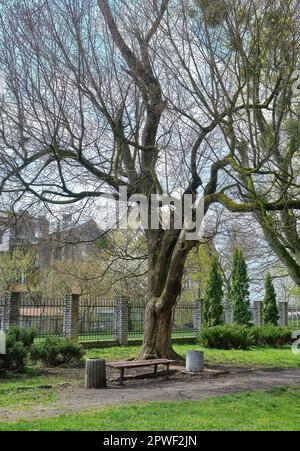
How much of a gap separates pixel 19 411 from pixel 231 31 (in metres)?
7.24

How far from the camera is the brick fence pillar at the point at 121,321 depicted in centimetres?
2252

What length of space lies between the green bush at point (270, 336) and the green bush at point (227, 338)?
183 cm

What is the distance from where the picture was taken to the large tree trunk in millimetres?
14164

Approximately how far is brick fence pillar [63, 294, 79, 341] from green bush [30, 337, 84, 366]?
17.1ft

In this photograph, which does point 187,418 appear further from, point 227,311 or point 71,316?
point 227,311

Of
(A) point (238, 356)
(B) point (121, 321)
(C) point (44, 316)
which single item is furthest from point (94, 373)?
(B) point (121, 321)

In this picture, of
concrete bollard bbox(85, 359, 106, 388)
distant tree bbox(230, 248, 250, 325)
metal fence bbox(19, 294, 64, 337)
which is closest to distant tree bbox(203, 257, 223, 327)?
distant tree bbox(230, 248, 250, 325)

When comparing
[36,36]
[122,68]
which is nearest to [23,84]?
[36,36]

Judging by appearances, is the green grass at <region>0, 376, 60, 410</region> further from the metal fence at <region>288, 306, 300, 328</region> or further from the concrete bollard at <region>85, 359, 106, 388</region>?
the metal fence at <region>288, 306, 300, 328</region>

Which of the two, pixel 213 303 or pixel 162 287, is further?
pixel 213 303

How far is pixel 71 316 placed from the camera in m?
20.4

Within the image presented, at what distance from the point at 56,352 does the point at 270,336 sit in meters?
12.4

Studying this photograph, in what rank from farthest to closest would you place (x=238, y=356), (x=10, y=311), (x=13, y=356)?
(x=10, y=311) → (x=238, y=356) → (x=13, y=356)
